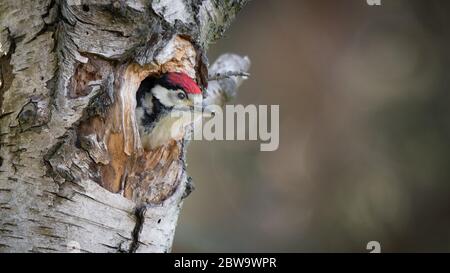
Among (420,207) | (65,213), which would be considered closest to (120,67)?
(65,213)

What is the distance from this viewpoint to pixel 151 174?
221 centimetres

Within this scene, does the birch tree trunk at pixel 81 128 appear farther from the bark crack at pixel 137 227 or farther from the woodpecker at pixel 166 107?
the woodpecker at pixel 166 107

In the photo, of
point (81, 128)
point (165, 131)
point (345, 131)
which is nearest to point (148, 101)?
point (165, 131)

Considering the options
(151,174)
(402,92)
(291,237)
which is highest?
(402,92)

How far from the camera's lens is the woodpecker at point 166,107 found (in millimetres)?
2387

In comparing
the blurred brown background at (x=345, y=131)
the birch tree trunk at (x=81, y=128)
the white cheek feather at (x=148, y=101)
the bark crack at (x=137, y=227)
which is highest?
the blurred brown background at (x=345, y=131)

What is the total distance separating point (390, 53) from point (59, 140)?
11.3 ft

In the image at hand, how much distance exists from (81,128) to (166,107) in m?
0.59

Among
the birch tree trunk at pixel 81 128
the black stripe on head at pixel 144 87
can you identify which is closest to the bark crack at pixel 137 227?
the birch tree trunk at pixel 81 128

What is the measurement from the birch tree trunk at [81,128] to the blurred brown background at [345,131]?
2885 mm

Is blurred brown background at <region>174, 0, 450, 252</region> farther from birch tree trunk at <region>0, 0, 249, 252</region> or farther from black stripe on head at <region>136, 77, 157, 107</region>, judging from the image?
birch tree trunk at <region>0, 0, 249, 252</region>

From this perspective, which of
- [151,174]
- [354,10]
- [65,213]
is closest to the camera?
[65,213]

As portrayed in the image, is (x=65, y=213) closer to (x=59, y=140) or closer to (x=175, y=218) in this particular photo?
(x=59, y=140)

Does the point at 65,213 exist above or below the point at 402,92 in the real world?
below
